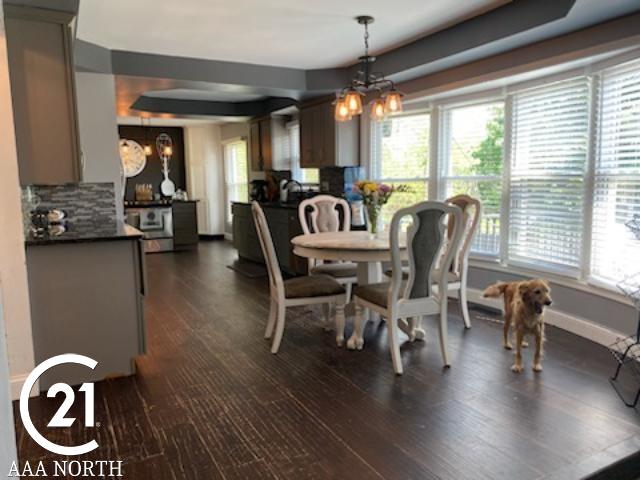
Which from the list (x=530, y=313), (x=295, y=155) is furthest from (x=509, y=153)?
(x=295, y=155)

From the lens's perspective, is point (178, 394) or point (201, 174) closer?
point (178, 394)

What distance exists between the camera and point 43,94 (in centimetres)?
287

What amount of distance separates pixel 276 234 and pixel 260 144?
2.10m

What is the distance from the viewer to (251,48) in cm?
452

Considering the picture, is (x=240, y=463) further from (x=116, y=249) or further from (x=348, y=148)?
(x=348, y=148)

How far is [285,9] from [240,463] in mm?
2976

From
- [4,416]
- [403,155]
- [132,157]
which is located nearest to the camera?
[4,416]

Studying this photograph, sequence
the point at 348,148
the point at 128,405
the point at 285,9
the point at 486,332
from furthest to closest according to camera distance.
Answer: the point at 348,148 → the point at 486,332 → the point at 285,9 → the point at 128,405

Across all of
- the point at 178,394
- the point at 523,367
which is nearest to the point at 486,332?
the point at 523,367

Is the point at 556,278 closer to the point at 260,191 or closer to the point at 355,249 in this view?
the point at 355,249

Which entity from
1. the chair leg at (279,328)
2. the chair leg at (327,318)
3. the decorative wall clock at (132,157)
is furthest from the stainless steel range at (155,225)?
the chair leg at (279,328)

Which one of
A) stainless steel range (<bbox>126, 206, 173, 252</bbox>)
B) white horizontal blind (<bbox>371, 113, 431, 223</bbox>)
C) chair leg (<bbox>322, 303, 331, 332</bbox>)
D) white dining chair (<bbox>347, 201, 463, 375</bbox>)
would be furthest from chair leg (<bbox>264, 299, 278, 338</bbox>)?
stainless steel range (<bbox>126, 206, 173, 252</bbox>)

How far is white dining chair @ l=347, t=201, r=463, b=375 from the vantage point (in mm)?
2902

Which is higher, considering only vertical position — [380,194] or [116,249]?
[380,194]
